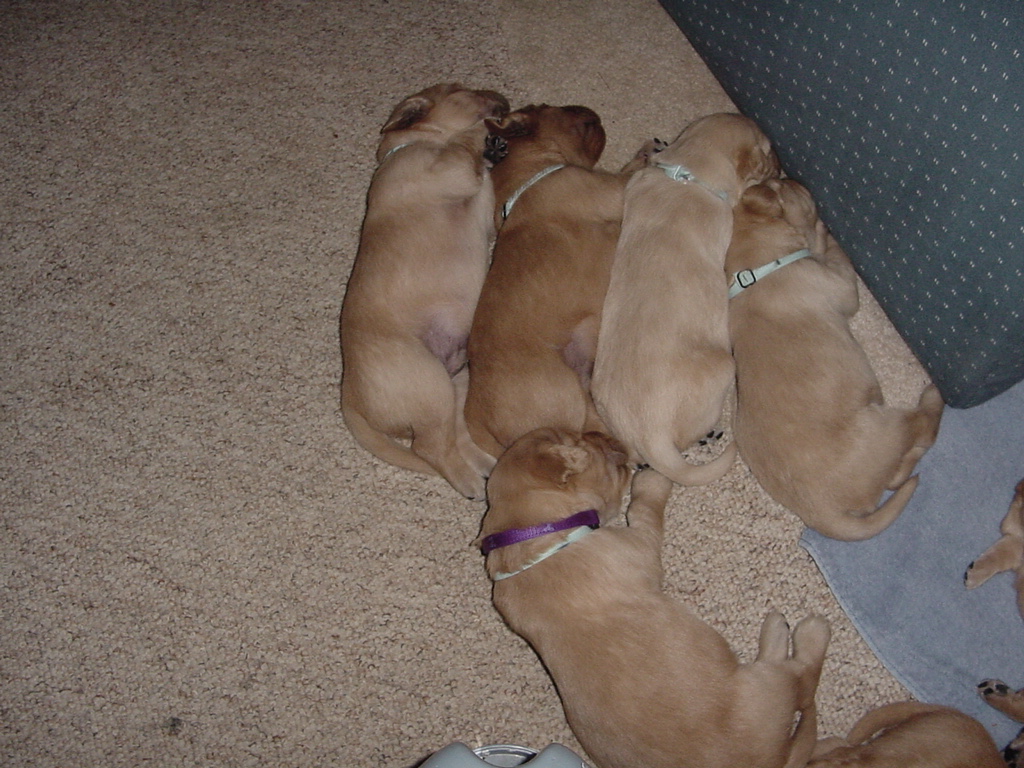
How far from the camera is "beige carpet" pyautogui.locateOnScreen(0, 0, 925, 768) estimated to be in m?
1.96

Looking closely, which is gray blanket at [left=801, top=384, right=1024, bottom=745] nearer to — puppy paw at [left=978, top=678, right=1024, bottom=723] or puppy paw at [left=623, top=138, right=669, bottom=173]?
puppy paw at [left=978, top=678, right=1024, bottom=723]

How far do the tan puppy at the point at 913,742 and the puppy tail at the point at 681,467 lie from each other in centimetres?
62

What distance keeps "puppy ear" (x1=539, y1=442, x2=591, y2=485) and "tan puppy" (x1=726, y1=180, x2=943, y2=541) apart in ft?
1.33

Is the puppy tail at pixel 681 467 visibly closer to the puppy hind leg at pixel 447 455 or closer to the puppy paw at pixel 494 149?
the puppy hind leg at pixel 447 455

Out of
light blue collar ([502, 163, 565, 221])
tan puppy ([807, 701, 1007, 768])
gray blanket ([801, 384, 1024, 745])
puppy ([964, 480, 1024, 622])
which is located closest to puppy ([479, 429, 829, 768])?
tan puppy ([807, 701, 1007, 768])

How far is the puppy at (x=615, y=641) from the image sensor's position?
4.99 ft

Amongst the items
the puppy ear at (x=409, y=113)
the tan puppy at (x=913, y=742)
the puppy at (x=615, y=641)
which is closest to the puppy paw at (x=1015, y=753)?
the tan puppy at (x=913, y=742)

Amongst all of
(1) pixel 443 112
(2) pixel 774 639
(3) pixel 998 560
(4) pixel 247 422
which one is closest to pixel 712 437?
(2) pixel 774 639

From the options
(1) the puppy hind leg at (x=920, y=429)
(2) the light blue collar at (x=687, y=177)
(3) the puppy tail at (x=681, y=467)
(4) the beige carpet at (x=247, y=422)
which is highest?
(2) the light blue collar at (x=687, y=177)

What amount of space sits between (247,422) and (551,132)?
1.12 metres

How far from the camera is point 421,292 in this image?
1962 millimetres

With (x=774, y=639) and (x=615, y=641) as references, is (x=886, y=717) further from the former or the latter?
(x=615, y=641)

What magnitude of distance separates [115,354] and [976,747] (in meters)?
2.32

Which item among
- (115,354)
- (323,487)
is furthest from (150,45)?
(323,487)
